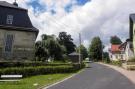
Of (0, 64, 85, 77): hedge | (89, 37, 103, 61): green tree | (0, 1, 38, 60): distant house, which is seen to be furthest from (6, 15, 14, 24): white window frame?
(89, 37, 103, 61): green tree

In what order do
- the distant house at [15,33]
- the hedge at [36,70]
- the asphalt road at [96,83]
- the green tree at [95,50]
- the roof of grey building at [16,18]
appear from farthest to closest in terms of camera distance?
the green tree at [95,50] → the distant house at [15,33] → the roof of grey building at [16,18] → the hedge at [36,70] → the asphalt road at [96,83]

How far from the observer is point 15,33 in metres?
41.5

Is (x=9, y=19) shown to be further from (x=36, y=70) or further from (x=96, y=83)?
(x=96, y=83)

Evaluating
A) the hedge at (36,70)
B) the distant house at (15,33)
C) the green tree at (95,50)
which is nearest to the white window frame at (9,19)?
the distant house at (15,33)

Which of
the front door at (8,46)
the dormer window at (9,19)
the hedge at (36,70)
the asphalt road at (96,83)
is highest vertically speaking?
the dormer window at (9,19)

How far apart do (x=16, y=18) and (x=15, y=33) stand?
1.91 meters

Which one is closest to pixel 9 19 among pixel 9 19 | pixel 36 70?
pixel 9 19

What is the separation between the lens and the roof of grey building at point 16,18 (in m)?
40.8

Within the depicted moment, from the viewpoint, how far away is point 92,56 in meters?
135

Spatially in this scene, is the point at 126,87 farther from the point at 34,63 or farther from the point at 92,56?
the point at 92,56

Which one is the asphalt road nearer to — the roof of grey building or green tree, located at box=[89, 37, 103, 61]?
the roof of grey building

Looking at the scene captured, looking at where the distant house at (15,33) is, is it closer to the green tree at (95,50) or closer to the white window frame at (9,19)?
the white window frame at (9,19)

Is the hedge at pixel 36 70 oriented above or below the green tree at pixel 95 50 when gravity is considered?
below

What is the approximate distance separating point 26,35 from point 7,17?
10.9ft
